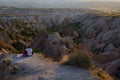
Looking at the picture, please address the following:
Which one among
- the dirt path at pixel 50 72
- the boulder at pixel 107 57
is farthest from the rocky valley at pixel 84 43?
the dirt path at pixel 50 72

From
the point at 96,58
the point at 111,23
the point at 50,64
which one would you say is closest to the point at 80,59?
the point at 50,64

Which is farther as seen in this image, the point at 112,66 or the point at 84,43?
the point at 84,43

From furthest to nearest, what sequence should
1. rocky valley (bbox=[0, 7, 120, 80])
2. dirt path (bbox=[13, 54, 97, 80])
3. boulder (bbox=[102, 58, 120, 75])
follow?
rocky valley (bbox=[0, 7, 120, 80])
boulder (bbox=[102, 58, 120, 75])
dirt path (bbox=[13, 54, 97, 80])

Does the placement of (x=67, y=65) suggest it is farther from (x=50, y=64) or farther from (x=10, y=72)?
(x=10, y=72)

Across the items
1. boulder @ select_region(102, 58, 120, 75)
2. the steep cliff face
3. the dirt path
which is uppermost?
the dirt path

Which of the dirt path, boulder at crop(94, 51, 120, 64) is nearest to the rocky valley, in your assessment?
boulder at crop(94, 51, 120, 64)

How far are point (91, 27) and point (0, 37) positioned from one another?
27555mm

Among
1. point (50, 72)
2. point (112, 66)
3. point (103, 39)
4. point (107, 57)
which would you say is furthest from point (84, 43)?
point (50, 72)

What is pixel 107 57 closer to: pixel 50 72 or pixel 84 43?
pixel 50 72

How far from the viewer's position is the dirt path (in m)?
16.2

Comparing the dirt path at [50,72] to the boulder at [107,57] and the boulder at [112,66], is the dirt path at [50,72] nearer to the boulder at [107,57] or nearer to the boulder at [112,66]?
the boulder at [112,66]

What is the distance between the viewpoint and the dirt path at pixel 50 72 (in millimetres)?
16219

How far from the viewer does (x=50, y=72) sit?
17.0 meters

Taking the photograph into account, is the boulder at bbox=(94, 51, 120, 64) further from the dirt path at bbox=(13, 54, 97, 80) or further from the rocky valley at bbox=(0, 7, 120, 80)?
the dirt path at bbox=(13, 54, 97, 80)
